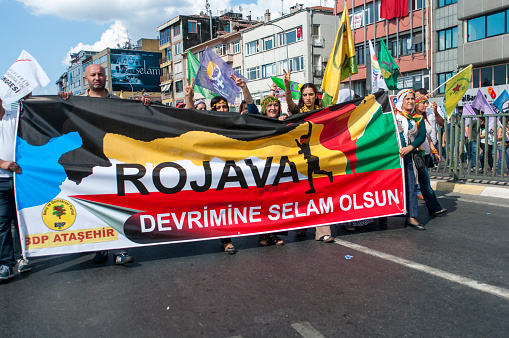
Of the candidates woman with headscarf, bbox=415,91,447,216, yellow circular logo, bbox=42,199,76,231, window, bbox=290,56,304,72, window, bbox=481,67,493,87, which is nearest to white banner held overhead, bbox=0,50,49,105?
yellow circular logo, bbox=42,199,76,231

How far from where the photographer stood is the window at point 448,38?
113ft

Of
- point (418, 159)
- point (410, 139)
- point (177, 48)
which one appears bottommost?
point (418, 159)

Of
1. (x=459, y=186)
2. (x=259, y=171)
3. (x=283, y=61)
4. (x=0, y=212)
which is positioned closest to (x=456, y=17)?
(x=283, y=61)

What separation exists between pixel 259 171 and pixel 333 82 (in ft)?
7.39

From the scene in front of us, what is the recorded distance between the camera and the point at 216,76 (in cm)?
1084

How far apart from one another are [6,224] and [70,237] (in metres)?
0.62

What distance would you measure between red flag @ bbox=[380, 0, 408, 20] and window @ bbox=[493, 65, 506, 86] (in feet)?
32.6

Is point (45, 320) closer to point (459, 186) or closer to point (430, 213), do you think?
point (430, 213)

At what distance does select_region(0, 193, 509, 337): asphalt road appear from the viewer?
3324 millimetres

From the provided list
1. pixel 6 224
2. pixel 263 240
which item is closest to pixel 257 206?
pixel 263 240

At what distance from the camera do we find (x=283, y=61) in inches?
2007

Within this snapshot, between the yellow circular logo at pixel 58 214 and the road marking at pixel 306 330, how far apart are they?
274 cm

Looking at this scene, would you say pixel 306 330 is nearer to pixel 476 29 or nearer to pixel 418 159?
pixel 418 159

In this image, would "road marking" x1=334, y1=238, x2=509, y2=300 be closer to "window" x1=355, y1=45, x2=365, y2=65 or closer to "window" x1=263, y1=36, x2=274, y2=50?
"window" x1=355, y1=45, x2=365, y2=65
